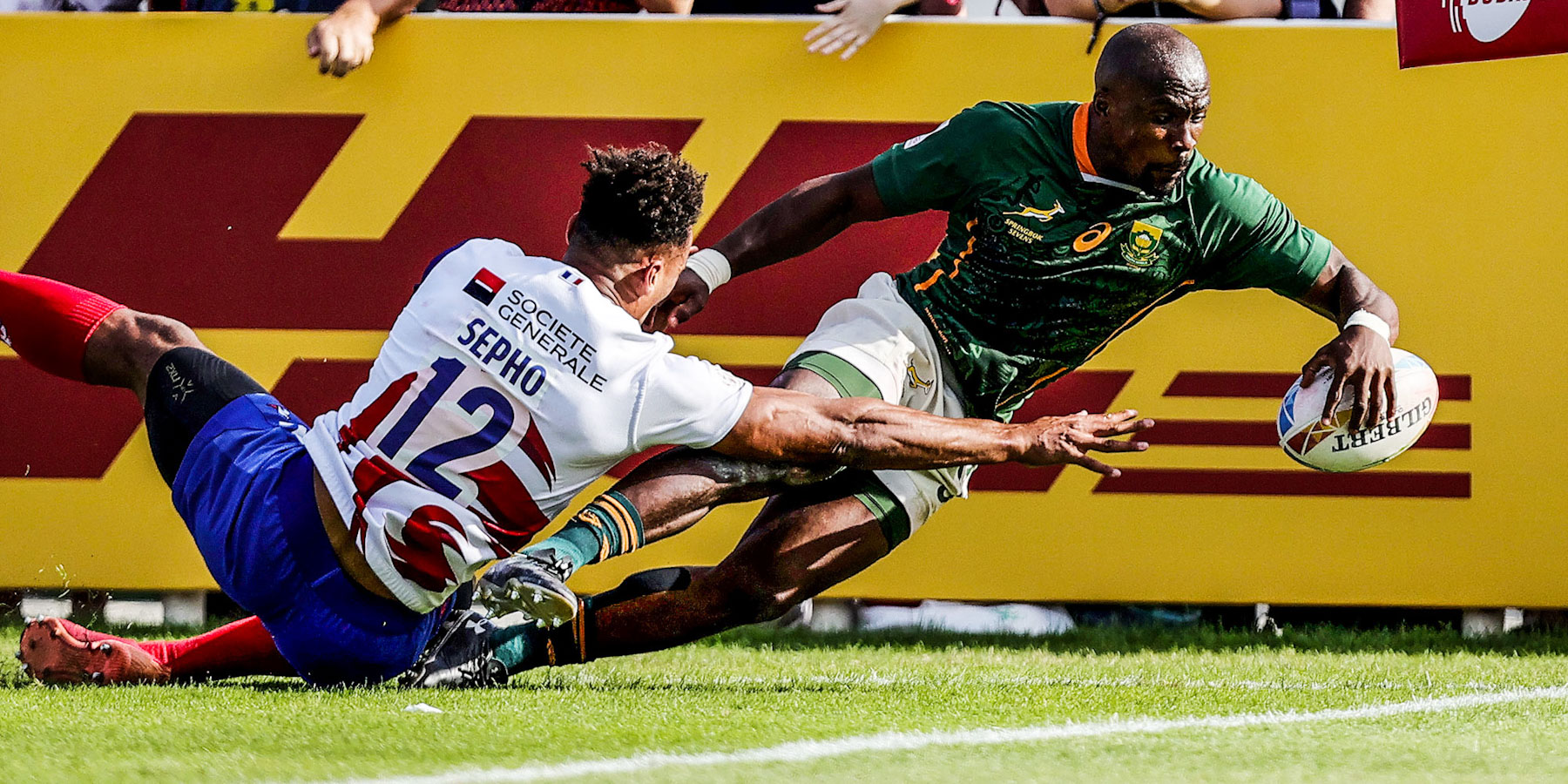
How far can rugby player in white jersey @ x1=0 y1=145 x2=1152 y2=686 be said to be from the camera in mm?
3682

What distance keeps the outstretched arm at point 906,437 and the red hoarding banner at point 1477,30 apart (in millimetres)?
2306

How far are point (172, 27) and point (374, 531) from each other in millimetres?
2789

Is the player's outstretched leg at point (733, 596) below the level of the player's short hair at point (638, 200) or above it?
below

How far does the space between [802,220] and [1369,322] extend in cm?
157

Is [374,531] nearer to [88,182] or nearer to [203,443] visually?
[203,443]

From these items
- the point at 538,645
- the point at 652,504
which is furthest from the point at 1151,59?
the point at 538,645

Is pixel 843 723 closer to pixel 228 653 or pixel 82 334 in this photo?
pixel 228 653

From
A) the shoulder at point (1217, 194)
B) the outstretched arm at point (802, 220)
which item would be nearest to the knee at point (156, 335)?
the outstretched arm at point (802, 220)

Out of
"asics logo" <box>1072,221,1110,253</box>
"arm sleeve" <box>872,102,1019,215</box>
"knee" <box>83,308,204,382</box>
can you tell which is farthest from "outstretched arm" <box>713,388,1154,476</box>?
"knee" <box>83,308,204,382</box>

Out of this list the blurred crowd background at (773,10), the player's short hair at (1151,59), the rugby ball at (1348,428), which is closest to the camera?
the player's short hair at (1151,59)

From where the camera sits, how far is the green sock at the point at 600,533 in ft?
12.1

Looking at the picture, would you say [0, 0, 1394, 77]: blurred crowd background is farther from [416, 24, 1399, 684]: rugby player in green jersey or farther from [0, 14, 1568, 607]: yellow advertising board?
[416, 24, 1399, 684]: rugby player in green jersey

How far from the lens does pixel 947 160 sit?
4570 millimetres

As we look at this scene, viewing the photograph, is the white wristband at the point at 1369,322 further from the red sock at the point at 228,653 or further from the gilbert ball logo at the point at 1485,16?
the red sock at the point at 228,653
